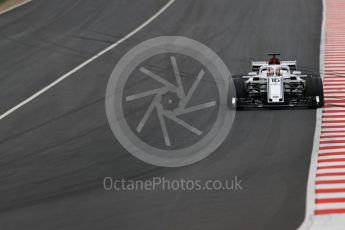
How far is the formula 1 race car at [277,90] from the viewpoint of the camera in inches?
805

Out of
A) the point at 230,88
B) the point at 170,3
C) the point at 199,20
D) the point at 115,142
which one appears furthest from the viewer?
the point at 170,3

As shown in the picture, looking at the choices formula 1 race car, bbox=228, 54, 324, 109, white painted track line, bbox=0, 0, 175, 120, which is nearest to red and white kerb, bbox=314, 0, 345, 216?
formula 1 race car, bbox=228, 54, 324, 109

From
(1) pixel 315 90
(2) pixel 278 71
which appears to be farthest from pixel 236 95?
(1) pixel 315 90

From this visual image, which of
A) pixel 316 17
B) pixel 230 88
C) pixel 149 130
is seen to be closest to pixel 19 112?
pixel 149 130

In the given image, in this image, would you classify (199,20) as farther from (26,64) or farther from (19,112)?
(19,112)

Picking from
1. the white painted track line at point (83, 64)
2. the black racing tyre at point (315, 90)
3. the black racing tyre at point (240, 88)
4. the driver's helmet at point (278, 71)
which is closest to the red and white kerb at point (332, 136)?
the black racing tyre at point (315, 90)

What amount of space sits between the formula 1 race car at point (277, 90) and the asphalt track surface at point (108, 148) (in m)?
0.44

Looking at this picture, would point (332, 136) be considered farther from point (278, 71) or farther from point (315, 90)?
point (278, 71)

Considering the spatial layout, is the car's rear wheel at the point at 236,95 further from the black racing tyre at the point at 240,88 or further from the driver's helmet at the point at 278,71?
the driver's helmet at the point at 278,71

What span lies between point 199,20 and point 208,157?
831 inches

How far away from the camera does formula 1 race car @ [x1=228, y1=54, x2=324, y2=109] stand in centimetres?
2044

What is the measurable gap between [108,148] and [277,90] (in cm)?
570

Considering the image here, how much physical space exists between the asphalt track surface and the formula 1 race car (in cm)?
44

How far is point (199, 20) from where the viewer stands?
36.8m
